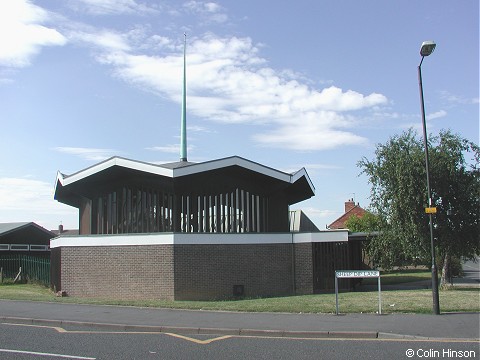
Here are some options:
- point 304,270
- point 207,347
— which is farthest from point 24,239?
point 207,347

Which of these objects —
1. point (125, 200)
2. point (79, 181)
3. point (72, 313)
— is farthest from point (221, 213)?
point (72, 313)

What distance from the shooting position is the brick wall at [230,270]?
1884 cm

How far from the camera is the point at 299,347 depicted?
9.53 m

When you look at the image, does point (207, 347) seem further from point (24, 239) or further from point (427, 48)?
point (24, 239)

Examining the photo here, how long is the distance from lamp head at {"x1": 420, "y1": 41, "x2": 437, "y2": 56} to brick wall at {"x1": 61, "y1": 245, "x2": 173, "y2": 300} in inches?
423

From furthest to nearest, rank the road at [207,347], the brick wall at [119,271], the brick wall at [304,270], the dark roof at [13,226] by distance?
the dark roof at [13,226] < the brick wall at [304,270] < the brick wall at [119,271] < the road at [207,347]

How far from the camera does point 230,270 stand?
19.5 m

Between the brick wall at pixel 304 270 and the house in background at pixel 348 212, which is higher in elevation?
the house in background at pixel 348 212

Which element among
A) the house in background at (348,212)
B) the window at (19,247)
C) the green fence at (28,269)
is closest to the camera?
the green fence at (28,269)

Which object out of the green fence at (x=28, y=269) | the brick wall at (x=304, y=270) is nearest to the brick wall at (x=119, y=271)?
the brick wall at (x=304, y=270)

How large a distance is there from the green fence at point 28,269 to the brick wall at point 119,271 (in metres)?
6.90

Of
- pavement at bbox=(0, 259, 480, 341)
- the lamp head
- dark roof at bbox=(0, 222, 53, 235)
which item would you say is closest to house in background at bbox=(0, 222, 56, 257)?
dark roof at bbox=(0, 222, 53, 235)

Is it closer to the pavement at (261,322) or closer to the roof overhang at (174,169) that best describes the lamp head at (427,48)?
the pavement at (261,322)

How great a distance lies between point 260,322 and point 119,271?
349 inches
